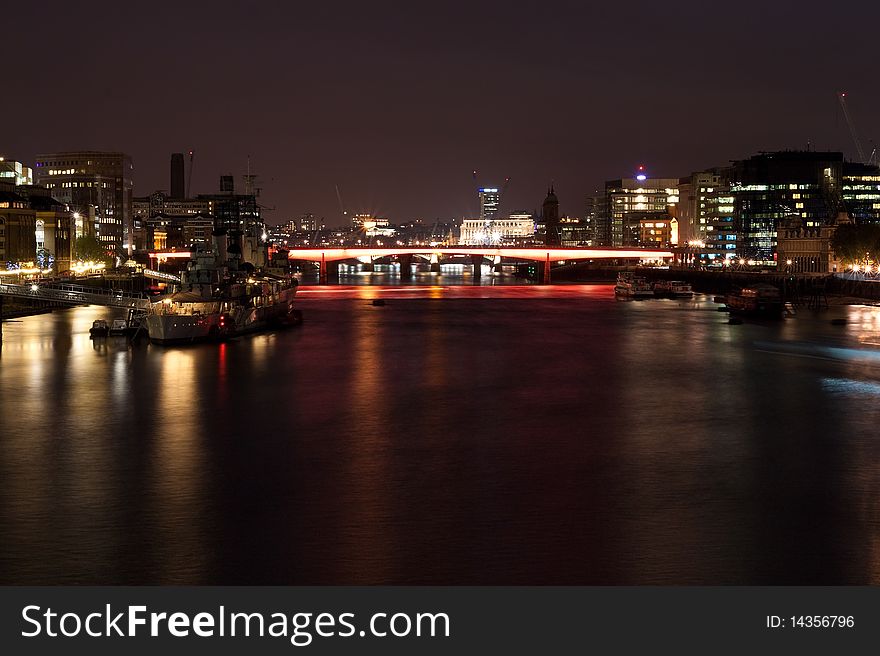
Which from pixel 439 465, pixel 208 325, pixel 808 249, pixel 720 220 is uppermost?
pixel 720 220

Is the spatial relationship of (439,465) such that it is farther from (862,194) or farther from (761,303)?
(862,194)

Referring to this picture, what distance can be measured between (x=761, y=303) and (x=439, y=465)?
4500 cm

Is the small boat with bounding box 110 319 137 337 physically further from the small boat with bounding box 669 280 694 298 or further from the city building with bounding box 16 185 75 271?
the small boat with bounding box 669 280 694 298

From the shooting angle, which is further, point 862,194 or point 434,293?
point 862,194

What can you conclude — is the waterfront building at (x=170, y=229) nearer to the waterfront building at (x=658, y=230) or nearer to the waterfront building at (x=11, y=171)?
the waterfront building at (x=11, y=171)

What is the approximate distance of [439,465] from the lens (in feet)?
66.2

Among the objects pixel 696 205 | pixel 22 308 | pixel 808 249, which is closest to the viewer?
pixel 22 308

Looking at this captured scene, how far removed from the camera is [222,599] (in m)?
12.7

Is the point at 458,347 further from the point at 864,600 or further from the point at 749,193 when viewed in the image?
the point at 749,193

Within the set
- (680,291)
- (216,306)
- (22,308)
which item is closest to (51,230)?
(22,308)

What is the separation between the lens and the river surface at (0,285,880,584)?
1398 centimetres

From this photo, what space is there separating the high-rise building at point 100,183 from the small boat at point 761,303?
320 ft

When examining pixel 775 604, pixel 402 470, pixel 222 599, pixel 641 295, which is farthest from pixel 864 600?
pixel 641 295

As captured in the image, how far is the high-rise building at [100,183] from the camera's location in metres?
144
